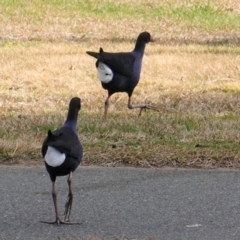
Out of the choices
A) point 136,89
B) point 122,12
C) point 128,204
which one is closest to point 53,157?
point 128,204

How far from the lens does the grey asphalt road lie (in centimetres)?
502

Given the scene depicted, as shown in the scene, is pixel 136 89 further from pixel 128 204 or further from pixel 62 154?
pixel 62 154

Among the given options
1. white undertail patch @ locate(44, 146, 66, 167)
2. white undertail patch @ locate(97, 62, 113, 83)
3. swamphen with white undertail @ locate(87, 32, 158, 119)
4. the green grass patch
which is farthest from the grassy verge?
white undertail patch @ locate(44, 146, 66, 167)

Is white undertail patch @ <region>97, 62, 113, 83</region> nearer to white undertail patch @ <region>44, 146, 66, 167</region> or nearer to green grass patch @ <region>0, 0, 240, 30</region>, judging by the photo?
white undertail patch @ <region>44, 146, 66, 167</region>

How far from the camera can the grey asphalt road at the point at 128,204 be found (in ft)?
16.5

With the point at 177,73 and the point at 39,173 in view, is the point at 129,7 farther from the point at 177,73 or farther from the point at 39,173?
the point at 39,173

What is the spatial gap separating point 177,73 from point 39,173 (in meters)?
5.07

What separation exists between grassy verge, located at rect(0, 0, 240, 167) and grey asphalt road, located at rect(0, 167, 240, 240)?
0.38 meters

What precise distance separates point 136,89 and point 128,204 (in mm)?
4636

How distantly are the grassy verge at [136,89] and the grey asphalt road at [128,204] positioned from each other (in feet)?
1.24

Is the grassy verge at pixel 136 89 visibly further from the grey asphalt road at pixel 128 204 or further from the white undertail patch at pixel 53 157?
the white undertail patch at pixel 53 157

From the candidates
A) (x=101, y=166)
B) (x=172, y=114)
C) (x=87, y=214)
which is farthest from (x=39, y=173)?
(x=172, y=114)

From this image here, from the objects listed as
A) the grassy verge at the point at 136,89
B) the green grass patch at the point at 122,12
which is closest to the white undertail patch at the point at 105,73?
the grassy verge at the point at 136,89

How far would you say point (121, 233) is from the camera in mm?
4969
